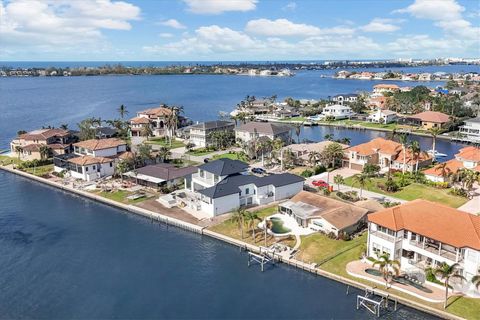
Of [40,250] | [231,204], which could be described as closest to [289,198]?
[231,204]

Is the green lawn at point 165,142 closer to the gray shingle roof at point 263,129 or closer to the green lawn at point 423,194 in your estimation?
the gray shingle roof at point 263,129

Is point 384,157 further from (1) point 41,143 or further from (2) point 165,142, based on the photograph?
(1) point 41,143

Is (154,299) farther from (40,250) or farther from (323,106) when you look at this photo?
(323,106)

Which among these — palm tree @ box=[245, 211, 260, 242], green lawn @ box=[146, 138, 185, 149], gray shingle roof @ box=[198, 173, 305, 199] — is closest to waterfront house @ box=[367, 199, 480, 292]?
palm tree @ box=[245, 211, 260, 242]

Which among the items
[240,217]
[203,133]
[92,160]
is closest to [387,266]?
[240,217]

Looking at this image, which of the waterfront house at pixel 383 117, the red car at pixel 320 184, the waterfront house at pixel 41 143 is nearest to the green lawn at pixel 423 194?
the red car at pixel 320 184

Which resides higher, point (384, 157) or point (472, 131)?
point (472, 131)
